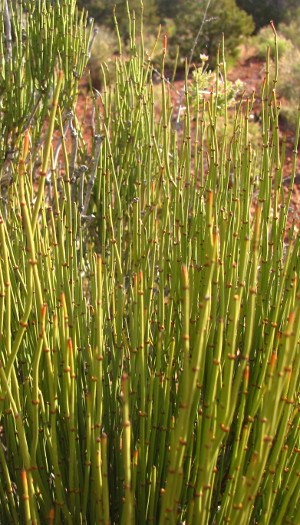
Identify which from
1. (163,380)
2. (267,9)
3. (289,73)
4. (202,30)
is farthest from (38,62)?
(267,9)

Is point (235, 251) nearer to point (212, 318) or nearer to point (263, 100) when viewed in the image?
point (212, 318)

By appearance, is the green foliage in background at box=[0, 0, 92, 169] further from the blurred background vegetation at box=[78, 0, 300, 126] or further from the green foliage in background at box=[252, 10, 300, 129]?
the blurred background vegetation at box=[78, 0, 300, 126]

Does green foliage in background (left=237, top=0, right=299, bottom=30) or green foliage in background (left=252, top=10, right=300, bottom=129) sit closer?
green foliage in background (left=252, top=10, right=300, bottom=129)

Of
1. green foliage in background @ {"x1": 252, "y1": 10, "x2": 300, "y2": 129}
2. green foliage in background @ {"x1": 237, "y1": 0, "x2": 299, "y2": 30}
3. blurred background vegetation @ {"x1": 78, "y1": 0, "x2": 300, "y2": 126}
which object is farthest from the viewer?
green foliage in background @ {"x1": 237, "y1": 0, "x2": 299, "y2": 30}

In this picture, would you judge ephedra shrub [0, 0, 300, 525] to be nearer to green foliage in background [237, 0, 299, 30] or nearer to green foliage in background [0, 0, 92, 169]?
green foliage in background [0, 0, 92, 169]

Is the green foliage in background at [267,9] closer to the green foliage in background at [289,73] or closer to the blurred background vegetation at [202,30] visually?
the blurred background vegetation at [202,30]

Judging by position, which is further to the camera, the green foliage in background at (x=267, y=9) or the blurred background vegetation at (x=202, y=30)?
the green foliage in background at (x=267, y=9)

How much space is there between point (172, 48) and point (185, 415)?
8049 mm

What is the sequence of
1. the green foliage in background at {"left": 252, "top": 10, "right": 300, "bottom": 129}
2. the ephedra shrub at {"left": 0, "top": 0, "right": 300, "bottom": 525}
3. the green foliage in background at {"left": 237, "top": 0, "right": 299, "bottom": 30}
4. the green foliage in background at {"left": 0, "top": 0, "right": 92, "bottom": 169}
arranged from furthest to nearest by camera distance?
the green foliage in background at {"left": 237, "top": 0, "right": 299, "bottom": 30} → the green foliage in background at {"left": 252, "top": 10, "right": 300, "bottom": 129} → the green foliage in background at {"left": 0, "top": 0, "right": 92, "bottom": 169} → the ephedra shrub at {"left": 0, "top": 0, "right": 300, "bottom": 525}

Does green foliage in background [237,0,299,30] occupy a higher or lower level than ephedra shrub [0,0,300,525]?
higher

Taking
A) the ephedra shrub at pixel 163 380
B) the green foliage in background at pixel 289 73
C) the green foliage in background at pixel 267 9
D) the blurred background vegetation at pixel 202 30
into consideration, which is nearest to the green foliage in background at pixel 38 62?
the ephedra shrub at pixel 163 380

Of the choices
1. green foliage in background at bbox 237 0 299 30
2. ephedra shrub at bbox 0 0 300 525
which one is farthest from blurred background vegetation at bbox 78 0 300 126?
ephedra shrub at bbox 0 0 300 525

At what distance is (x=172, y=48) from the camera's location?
26.9 ft

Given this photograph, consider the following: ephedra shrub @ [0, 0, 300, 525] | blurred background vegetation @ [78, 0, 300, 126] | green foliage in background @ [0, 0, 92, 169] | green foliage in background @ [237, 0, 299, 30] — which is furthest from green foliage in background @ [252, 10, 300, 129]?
ephedra shrub @ [0, 0, 300, 525]
